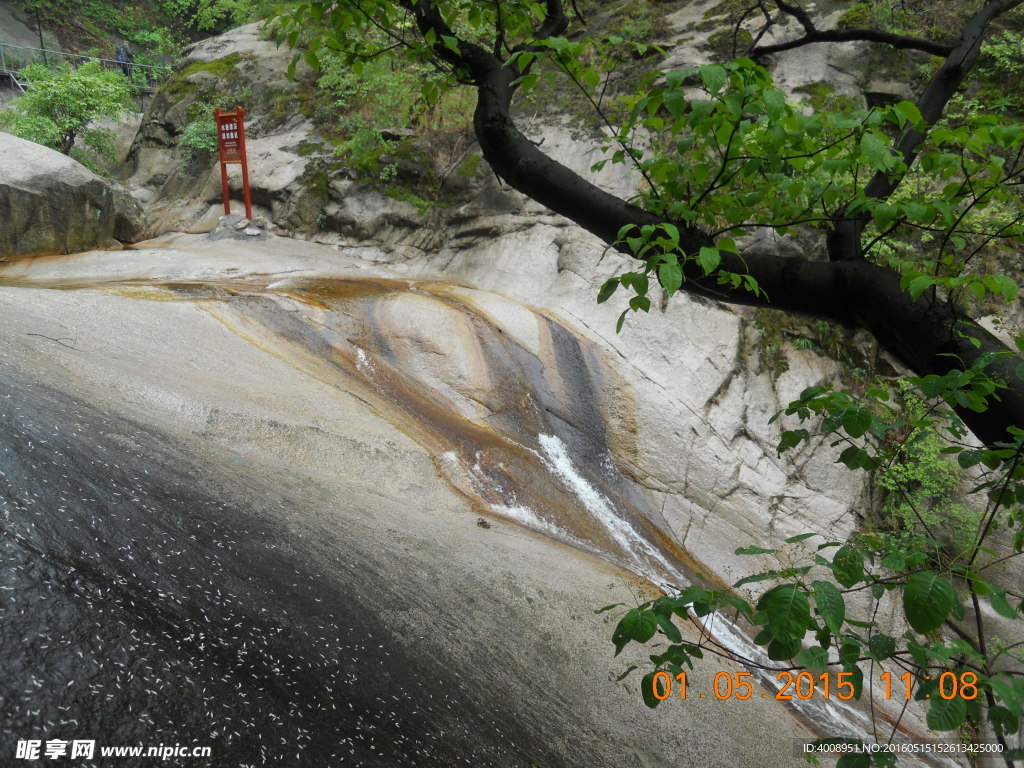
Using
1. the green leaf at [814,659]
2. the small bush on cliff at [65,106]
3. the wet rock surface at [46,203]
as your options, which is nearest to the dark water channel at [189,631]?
the green leaf at [814,659]

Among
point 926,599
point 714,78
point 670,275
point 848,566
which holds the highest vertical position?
point 714,78

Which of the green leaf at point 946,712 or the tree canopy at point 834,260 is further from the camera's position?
the tree canopy at point 834,260

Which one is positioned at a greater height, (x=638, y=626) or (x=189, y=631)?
(x=638, y=626)

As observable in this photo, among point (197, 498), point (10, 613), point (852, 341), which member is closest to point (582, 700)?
point (197, 498)

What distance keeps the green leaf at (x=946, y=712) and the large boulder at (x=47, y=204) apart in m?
11.3

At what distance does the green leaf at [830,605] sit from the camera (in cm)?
152

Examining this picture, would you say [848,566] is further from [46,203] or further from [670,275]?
[46,203]

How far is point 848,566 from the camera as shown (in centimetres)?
183

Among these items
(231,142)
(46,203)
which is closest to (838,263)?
(46,203)

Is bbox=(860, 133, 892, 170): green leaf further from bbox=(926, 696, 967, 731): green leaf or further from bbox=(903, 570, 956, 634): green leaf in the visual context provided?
bbox=(926, 696, 967, 731): green leaf

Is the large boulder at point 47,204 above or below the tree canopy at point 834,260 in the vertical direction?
below

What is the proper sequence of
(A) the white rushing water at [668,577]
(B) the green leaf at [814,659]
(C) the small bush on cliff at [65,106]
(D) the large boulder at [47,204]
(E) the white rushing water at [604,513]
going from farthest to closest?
(C) the small bush on cliff at [65,106], (D) the large boulder at [47,204], (E) the white rushing water at [604,513], (A) the white rushing water at [668,577], (B) the green leaf at [814,659]

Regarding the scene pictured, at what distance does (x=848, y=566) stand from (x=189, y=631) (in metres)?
2.37

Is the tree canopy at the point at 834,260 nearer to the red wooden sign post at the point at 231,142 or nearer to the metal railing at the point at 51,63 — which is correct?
the red wooden sign post at the point at 231,142
